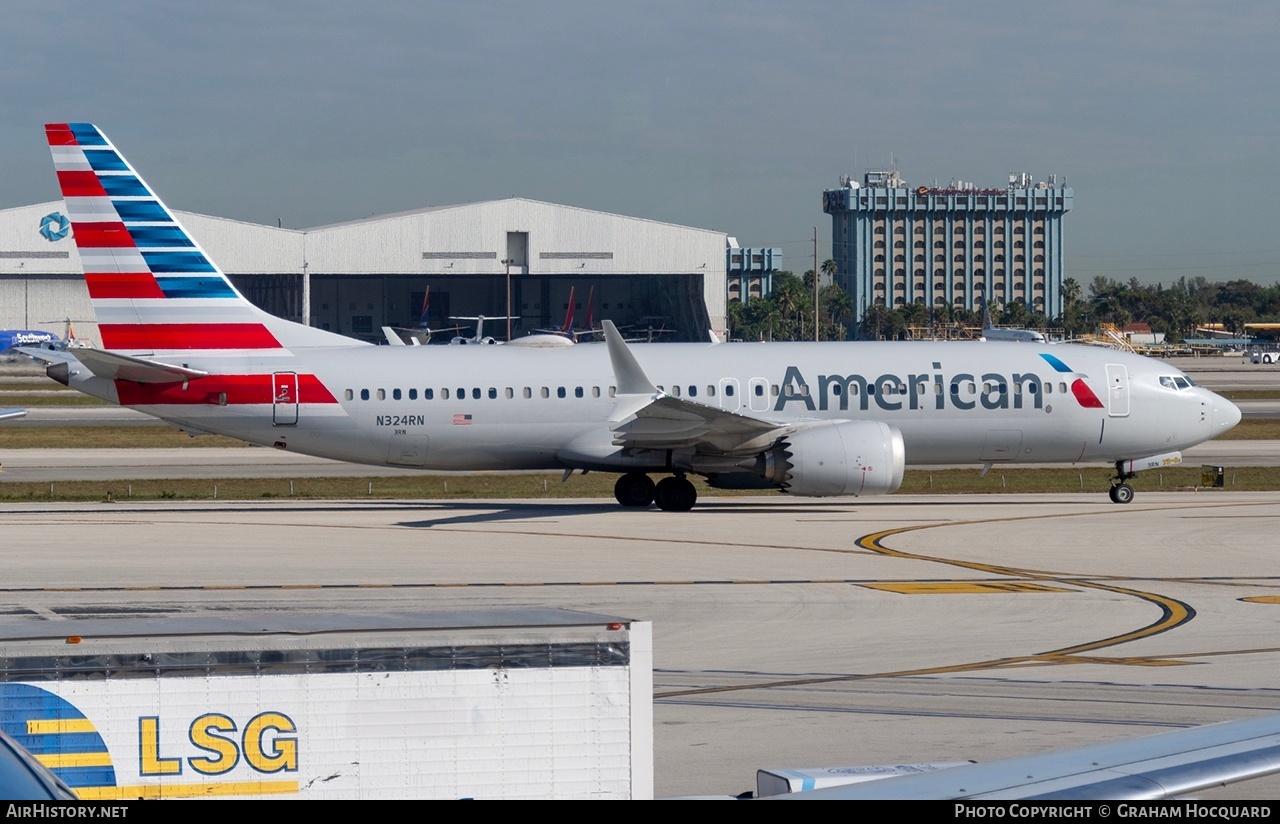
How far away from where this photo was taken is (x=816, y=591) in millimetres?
22688

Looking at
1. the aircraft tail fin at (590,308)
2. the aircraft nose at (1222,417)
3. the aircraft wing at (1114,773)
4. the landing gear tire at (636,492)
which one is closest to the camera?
the aircraft wing at (1114,773)

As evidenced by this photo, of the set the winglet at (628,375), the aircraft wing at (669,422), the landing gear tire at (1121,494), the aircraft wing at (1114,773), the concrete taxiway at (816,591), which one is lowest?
the concrete taxiway at (816,591)

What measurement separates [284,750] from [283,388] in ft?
84.6

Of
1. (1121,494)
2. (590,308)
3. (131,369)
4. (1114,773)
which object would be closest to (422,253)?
(590,308)

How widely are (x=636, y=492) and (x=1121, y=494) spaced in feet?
38.3

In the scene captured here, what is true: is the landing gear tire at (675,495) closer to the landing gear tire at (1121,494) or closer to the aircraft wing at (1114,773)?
the landing gear tire at (1121,494)

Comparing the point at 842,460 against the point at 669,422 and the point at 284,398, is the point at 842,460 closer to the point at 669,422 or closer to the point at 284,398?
the point at 669,422

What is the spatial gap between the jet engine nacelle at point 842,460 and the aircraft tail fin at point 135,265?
11895 millimetres

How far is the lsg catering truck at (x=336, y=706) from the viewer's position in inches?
345

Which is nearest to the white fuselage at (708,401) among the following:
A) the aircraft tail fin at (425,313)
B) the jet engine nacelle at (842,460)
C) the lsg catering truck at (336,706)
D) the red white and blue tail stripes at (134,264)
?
the red white and blue tail stripes at (134,264)

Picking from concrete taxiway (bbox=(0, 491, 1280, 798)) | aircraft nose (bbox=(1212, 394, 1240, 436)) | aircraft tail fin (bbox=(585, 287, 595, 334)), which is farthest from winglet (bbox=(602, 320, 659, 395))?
aircraft tail fin (bbox=(585, 287, 595, 334))

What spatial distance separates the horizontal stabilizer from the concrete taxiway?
316cm

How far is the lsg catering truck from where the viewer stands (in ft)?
28.7

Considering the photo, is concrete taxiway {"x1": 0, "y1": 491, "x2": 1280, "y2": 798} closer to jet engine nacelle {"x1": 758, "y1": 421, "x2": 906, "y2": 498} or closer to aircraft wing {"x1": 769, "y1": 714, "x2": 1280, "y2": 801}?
jet engine nacelle {"x1": 758, "y1": 421, "x2": 906, "y2": 498}
